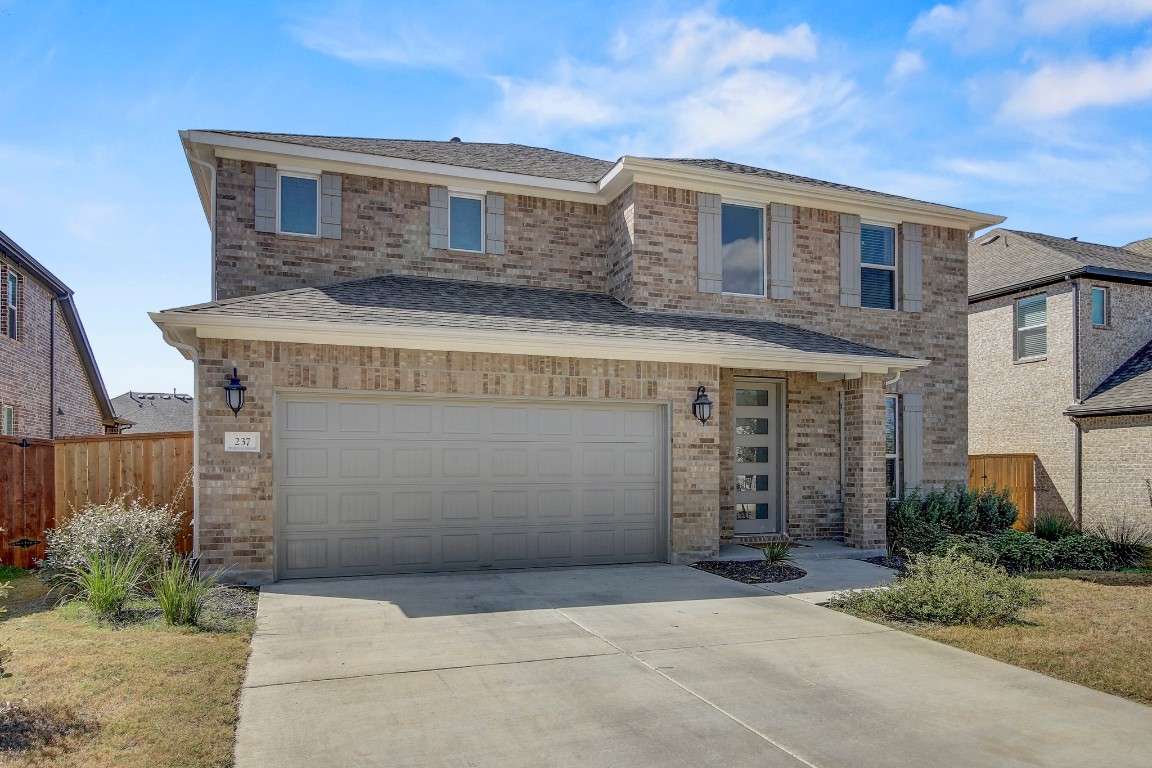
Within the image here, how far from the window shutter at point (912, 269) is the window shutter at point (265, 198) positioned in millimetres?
10417

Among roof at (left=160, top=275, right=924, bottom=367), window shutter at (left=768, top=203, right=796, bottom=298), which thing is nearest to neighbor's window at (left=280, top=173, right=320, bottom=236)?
roof at (left=160, top=275, right=924, bottom=367)

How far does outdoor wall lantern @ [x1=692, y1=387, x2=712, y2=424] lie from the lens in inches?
414

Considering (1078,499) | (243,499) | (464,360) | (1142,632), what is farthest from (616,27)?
(1078,499)

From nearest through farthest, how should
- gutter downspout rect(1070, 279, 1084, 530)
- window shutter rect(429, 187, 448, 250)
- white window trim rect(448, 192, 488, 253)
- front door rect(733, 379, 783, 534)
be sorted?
window shutter rect(429, 187, 448, 250)
white window trim rect(448, 192, 488, 253)
front door rect(733, 379, 783, 534)
gutter downspout rect(1070, 279, 1084, 530)

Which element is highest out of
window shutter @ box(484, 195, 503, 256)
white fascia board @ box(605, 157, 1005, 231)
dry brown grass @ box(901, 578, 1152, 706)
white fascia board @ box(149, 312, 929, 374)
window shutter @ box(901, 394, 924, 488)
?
white fascia board @ box(605, 157, 1005, 231)

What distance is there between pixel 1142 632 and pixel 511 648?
5.92 meters

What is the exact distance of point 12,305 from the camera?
15.5 meters

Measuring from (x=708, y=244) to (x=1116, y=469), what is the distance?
10.3 metres

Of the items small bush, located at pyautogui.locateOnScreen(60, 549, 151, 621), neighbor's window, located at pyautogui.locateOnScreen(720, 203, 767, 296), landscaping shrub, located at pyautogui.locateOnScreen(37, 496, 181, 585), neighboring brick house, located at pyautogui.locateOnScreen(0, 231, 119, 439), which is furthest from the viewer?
neighboring brick house, located at pyautogui.locateOnScreen(0, 231, 119, 439)

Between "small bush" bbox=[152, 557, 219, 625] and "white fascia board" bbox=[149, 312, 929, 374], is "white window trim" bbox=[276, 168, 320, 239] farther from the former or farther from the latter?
"small bush" bbox=[152, 557, 219, 625]

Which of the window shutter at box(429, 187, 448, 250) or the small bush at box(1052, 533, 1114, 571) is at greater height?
the window shutter at box(429, 187, 448, 250)

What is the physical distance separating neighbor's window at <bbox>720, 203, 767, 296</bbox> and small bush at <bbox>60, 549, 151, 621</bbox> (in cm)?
891

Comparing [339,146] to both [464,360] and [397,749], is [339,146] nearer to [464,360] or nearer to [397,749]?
[464,360]

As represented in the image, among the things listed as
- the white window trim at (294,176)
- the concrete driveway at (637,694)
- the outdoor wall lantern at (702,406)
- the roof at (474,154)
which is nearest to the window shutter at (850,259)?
the outdoor wall lantern at (702,406)
